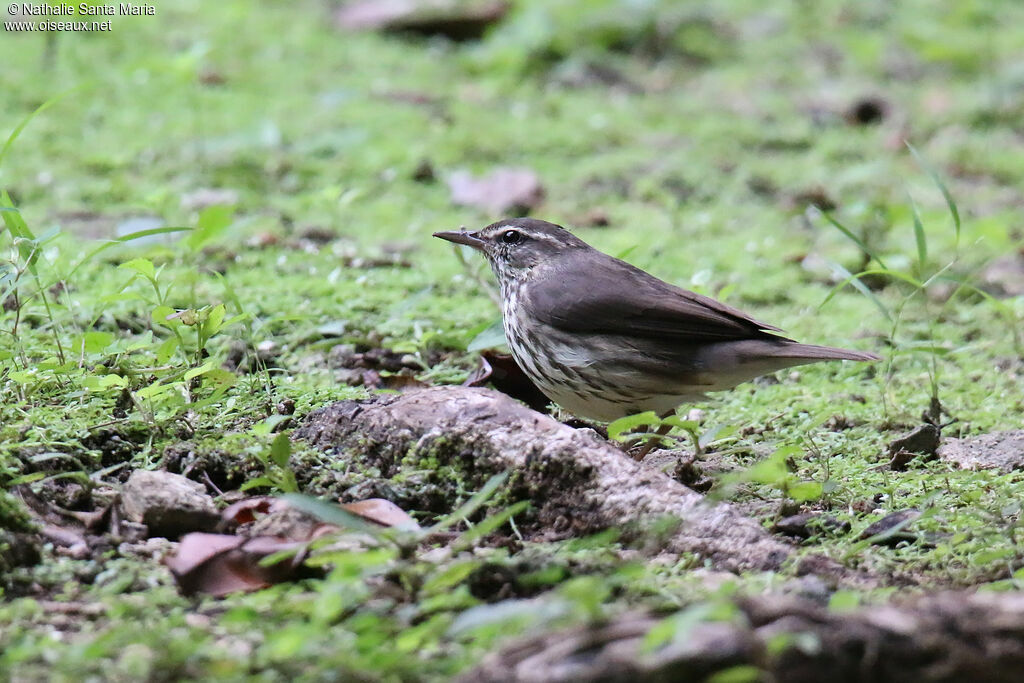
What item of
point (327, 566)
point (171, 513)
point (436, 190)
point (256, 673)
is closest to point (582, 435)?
point (327, 566)

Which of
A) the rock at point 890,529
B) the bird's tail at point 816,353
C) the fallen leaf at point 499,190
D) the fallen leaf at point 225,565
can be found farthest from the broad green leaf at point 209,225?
the fallen leaf at point 499,190

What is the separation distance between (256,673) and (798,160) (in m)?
7.16

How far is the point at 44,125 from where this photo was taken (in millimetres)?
7879

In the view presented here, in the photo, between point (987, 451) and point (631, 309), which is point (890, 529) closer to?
point (987, 451)

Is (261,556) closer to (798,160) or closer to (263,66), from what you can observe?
(798,160)

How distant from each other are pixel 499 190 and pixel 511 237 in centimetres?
235

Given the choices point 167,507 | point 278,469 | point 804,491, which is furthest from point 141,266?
point 804,491

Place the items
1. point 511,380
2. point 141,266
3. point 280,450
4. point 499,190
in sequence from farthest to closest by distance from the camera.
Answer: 1. point 499,190
2. point 511,380
3. point 141,266
4. point 280,450

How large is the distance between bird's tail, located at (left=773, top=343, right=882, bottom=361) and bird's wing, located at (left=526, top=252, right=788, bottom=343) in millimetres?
133

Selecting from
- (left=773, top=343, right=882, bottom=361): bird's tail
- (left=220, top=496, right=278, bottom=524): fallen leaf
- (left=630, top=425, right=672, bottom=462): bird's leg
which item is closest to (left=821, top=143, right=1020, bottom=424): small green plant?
(left=773, top=343, right=882, bottom=361): bird's tail

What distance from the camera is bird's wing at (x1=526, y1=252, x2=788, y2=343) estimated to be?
4.29 metres

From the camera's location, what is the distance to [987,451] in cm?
415

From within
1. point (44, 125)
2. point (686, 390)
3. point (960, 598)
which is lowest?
point (686, 390)

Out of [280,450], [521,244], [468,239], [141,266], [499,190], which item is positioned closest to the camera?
[280,450]
